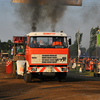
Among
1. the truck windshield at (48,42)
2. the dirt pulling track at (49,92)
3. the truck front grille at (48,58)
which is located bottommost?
the dirt pulling track at (49,92)

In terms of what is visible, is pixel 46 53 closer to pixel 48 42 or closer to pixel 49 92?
pixel 48 42

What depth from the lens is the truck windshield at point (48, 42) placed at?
14.7m

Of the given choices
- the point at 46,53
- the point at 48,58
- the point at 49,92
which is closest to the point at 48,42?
the point at 46,53

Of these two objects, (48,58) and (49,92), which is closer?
(49,92)

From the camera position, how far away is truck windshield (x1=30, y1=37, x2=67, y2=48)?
14727 mm

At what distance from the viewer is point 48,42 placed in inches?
582

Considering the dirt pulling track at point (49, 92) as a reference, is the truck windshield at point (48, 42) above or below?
above

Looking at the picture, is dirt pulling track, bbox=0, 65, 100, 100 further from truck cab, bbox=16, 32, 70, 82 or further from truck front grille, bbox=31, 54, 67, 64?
truck front grille, bbox=31, 54, 67, 64

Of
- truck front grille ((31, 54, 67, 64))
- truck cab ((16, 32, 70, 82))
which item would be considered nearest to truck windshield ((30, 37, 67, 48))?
truck cab ((16, 32, 70, 82))

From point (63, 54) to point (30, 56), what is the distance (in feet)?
6.10

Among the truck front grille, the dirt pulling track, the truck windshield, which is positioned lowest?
the dirt pulling track

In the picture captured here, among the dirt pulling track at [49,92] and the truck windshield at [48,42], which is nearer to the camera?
the dirt pulling track at [49,92]

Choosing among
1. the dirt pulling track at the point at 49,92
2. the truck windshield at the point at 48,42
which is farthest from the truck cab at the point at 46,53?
the dirt pulling track at the point at 49,92

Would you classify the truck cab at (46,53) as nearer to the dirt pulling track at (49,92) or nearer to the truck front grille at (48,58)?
the truck front grille at (48,58)
